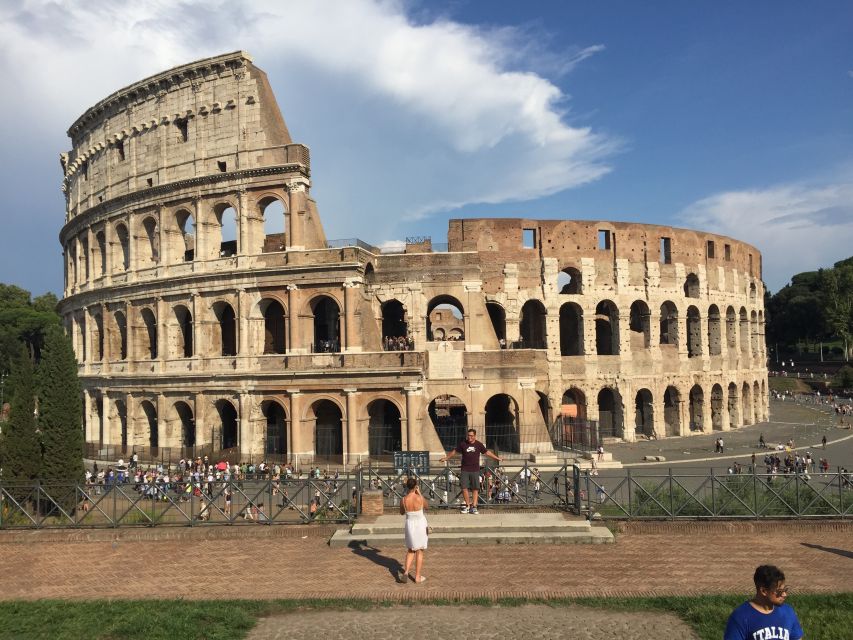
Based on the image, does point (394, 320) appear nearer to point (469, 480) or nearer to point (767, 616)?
point (469, 480)

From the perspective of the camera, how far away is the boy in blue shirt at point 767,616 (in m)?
4.33

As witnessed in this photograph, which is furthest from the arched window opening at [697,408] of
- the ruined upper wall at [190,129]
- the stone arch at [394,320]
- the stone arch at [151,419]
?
the stone arch at [151,419]

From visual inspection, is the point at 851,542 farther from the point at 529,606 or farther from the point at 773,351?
the point at 773,351

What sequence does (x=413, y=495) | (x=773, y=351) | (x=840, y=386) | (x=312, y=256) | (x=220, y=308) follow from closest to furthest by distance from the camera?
(x=413, y=495), (x=312, y=256), (x=220, y=308), (x=840, y=386), (x=773, y=351)

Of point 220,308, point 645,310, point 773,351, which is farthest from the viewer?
point 773,351

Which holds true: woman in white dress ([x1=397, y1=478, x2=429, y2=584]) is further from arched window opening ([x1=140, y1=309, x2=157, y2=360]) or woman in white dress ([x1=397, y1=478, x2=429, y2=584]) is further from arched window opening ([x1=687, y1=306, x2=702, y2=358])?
arched window opening ([x1=687, y1=306, x2=702, y2=358])

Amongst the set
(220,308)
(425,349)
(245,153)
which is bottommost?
(425,349)

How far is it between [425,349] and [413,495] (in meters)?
19.2

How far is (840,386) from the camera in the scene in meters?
66.6

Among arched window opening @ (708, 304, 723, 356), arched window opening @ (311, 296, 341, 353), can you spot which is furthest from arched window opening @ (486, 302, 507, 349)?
arched window opening @ (708, 304, 723, 356)

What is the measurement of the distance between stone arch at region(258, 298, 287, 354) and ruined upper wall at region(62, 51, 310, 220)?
703cm

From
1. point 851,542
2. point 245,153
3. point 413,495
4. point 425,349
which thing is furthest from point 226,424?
point 851,542

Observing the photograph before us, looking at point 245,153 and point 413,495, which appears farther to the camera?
point 245,153

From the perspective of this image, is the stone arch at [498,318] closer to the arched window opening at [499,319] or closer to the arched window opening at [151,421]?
the arched window opening at [499,319]
